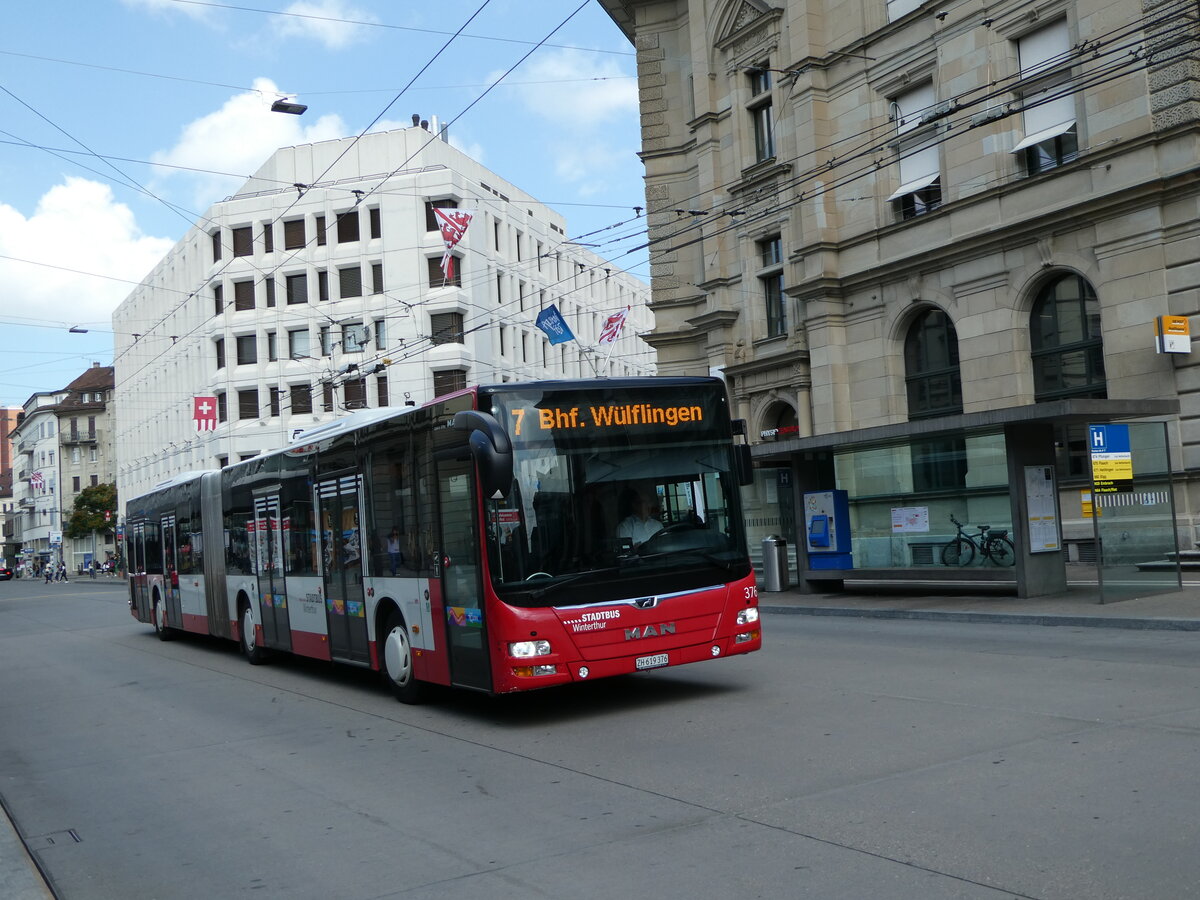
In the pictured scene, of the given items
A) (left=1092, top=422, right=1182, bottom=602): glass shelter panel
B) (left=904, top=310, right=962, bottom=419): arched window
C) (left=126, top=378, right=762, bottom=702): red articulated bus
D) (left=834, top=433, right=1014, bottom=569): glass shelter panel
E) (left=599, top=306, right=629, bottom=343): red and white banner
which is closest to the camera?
(left=126, top=378, right=762, bottom=702): red articulated bus

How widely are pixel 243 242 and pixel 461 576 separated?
2043 inches

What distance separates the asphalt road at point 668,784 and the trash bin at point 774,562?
10663 millimetres

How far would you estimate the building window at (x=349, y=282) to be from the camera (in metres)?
55.1

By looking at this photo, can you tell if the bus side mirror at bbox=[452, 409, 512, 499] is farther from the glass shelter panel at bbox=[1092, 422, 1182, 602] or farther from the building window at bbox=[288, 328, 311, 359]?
the building window at bbox=[288, 328, 311, 359]

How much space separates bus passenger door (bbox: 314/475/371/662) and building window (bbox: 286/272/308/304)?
45008 millimetres

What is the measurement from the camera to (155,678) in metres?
15.9

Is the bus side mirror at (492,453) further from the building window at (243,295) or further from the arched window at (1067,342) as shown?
the building window at (243,295)

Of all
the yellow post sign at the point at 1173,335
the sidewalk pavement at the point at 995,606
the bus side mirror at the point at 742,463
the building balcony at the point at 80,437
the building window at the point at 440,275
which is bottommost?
the sidewalk pavement at the point at 995,606

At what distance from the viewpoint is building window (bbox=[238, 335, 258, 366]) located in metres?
58.4

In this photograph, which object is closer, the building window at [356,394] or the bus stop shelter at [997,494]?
the bus stop shelter at [997,494]

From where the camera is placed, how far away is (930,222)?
27.5 m

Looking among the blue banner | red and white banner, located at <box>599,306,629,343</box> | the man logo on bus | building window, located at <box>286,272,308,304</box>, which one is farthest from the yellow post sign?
building window, located at <box>286,272,308,304</box>

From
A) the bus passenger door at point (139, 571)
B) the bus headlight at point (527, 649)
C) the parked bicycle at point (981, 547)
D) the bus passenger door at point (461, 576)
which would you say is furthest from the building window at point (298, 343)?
the bus headlight at point (527, 649)

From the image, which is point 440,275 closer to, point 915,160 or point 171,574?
point 915,160
